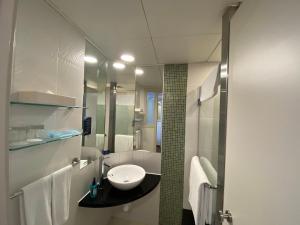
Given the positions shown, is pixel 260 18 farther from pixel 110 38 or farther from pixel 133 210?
pixel 133 210

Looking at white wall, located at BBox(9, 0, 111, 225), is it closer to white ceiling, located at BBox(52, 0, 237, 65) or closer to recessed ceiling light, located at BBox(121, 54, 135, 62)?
white ceiling, located at BBox(52, 0, 237, 65)

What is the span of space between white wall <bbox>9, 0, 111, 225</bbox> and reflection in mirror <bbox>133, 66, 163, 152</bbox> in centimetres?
93

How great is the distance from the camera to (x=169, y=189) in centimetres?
202

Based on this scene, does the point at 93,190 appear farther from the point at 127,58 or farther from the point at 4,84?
the point at 127,58

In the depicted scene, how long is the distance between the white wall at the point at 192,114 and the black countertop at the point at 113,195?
0.45 meters

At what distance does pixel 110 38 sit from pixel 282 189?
154cm

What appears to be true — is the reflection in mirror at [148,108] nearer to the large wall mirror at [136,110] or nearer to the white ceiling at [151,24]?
the large wall mirror at [136,110]

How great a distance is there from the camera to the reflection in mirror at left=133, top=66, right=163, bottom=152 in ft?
6.99

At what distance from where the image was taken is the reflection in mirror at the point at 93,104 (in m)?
1.51

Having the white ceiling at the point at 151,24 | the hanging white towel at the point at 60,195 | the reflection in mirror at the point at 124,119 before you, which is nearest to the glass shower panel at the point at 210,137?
the white ceiling at the point at 151,24

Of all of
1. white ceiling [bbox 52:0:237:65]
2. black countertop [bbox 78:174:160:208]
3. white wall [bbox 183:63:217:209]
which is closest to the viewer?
white ceiling [bbox 52:0:237:65]

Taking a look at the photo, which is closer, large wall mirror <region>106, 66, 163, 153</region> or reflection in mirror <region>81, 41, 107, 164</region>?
reflection in mirror <region>81, 41, 107, 164</region>

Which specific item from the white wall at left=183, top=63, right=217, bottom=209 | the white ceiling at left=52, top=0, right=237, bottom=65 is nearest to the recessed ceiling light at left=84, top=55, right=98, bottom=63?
the white ceiling at left=52, top=0, right=237, bottom=65

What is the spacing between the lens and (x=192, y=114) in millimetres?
1995
